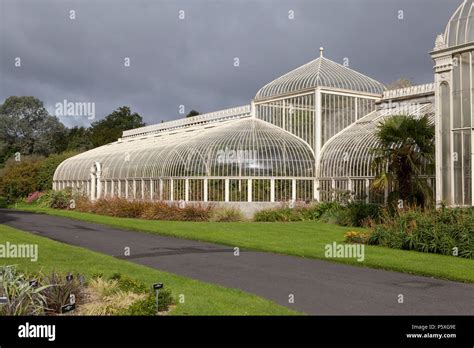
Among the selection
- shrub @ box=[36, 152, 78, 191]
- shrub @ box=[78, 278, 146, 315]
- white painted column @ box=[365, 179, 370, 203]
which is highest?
shrub @ box=[36, 152, 78, 191]

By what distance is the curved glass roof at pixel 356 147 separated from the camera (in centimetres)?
2750

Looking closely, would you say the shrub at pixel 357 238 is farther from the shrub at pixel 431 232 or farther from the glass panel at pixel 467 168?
the glass panel at pixel 467 168

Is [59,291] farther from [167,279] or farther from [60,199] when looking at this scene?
[60,199]

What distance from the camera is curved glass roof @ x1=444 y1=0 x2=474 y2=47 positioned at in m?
18.4

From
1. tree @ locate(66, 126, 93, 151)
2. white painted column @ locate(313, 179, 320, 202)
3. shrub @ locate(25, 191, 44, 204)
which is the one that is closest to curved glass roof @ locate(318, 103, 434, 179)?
white painted column @ locate(313, 179, 320, 202)

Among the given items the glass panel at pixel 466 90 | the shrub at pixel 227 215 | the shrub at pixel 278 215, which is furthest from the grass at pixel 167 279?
the glass panel at pixel 466 90

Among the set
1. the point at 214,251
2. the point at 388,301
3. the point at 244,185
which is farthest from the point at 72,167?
the point at 388,301

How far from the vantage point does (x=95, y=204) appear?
3347 centimetres

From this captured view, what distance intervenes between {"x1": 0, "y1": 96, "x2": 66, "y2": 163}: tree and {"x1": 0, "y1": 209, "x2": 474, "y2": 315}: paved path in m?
64.3

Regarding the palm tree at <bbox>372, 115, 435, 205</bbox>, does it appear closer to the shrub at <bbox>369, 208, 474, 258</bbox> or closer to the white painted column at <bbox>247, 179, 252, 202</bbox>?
the shrub at <bbox>369, 208, 474, 258</bbox>

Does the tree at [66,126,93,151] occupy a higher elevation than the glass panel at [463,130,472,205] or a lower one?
higher

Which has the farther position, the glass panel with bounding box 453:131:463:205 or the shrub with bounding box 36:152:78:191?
the shrub with bounding box 36:152:78:191

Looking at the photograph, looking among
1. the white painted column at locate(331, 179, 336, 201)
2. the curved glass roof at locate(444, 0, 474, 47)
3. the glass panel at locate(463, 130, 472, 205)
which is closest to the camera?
the glass panel at locate(463, 130, 472, 205)
